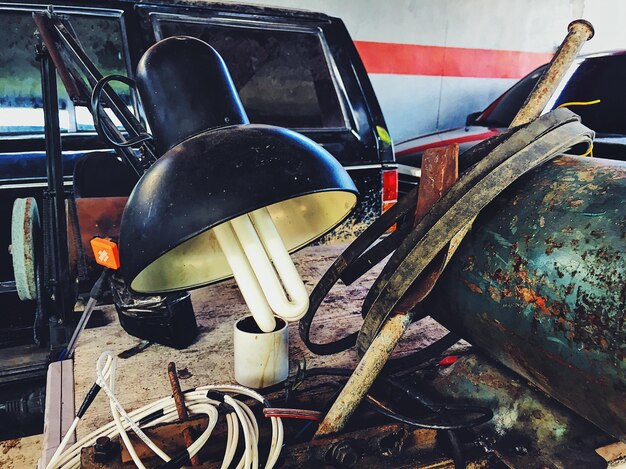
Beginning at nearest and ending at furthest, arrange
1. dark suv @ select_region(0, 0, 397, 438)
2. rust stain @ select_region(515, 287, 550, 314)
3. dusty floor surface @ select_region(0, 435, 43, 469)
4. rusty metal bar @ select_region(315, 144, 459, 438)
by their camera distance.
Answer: rust stain @ select_region(515, 287, 550, 314) → rusty metal bar @ select_region(315, 144, 459, 438) → dusty floor surface @ select_region(0, 435, 43, 469) → dark suv @ select_region(0, 0, 397, 438)

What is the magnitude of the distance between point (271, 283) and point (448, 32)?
19.8 ft

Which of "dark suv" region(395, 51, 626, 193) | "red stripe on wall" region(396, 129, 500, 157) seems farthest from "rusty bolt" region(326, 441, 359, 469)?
"red stripe on wall" region(396, 129, 500, 157)

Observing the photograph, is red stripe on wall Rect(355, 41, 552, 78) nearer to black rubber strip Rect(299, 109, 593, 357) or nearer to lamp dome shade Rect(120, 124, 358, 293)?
black rubber strip Rect(299, 109, 593, 357)

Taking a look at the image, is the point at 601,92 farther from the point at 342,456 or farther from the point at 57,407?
the point at 57,407

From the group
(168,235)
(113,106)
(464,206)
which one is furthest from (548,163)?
(113,106)

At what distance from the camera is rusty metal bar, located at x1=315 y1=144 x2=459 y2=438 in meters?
0.99

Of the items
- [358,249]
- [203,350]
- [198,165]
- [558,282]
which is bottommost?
[203,350]

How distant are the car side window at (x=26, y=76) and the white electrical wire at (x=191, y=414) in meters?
1.48

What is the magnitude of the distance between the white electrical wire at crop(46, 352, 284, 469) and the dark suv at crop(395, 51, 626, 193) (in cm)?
260

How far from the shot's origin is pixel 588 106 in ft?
10.7

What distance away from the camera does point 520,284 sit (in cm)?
91

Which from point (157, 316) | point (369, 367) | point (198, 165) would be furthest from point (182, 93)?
point (157, 316)

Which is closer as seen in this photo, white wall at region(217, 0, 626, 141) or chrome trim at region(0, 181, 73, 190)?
chrome trim at region(0, 181, 73, 190)

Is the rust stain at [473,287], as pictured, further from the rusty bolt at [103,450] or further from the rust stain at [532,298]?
the rusty bolt at [103,450]
